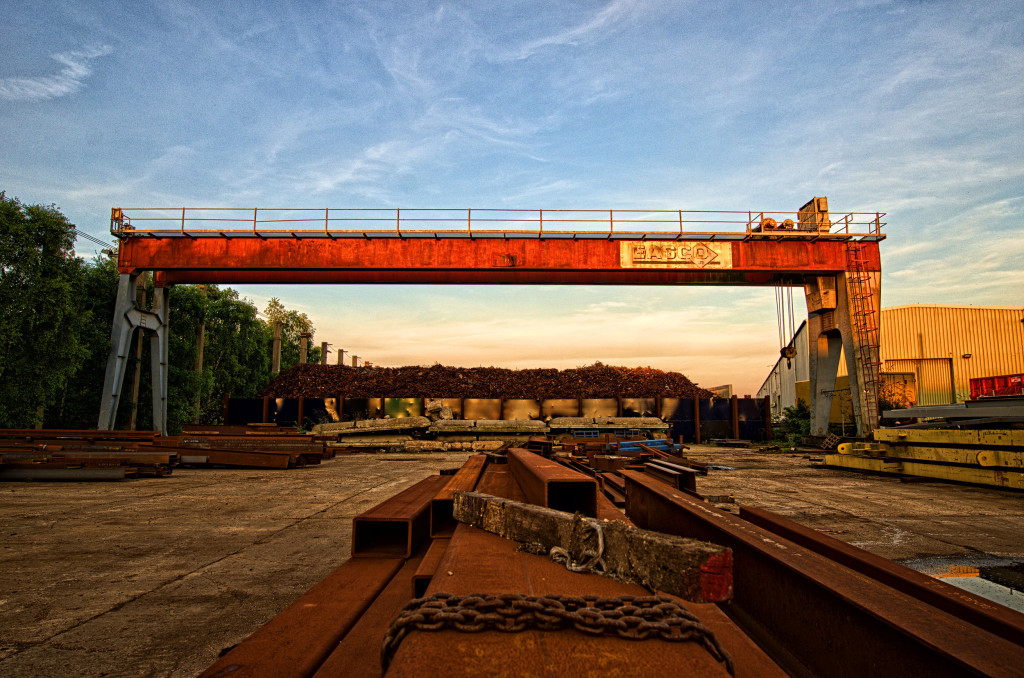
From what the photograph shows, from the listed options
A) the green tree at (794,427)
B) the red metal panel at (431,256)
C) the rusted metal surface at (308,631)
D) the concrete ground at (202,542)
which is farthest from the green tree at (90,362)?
the green tree at (794,427)

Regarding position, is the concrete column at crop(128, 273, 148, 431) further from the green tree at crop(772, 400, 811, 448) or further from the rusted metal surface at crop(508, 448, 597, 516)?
the green tree at crop(772, 400, 811, 448)

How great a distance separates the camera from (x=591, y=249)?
42.4ft

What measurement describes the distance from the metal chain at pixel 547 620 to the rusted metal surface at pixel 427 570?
2.29 feet

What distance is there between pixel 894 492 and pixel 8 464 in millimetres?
14516

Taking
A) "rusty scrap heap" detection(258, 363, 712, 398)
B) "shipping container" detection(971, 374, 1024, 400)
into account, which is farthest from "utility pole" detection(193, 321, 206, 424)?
"shipping container" detection(971, 374, 1024, 400)

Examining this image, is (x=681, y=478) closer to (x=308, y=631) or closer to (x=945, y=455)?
(x=308, y=631)

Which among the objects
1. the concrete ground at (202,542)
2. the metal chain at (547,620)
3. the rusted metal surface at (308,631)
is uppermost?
the metal chain at (547,620)

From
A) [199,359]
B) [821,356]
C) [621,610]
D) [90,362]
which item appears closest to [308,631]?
[621,610]

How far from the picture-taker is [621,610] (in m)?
1.22

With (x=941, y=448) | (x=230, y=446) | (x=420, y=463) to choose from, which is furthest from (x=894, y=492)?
(x=230, y=446)

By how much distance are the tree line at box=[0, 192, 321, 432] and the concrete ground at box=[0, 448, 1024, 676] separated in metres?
6.22

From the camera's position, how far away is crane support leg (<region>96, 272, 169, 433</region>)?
1240 cm

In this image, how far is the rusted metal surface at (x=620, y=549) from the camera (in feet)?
4.86

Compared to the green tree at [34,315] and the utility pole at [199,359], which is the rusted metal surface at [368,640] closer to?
the green tree at [34,315]
